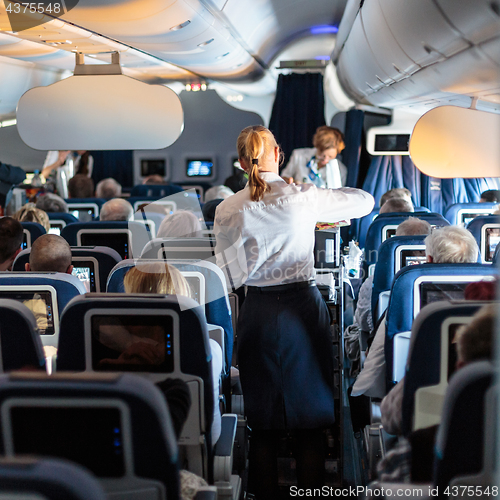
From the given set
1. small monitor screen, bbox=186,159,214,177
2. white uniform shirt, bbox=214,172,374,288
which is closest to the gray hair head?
white uniform shirt, bbox=214,172,374,288

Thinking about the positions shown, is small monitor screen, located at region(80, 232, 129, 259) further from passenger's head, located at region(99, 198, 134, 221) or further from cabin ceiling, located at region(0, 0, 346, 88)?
cabin ceiling, located at region(0, 0, 346, 88)

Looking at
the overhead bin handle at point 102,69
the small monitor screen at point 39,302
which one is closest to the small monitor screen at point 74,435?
the small monitor screen at point 39,302

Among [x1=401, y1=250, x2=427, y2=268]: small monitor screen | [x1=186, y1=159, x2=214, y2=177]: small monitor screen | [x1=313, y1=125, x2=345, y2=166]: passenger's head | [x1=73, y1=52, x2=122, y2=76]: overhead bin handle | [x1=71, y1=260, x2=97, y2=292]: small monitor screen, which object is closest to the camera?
[x1=73, y1=52, x2=122, y2=76]: overhead bin handle

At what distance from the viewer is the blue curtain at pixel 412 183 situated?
344 inches

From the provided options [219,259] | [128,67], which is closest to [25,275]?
[219,259]

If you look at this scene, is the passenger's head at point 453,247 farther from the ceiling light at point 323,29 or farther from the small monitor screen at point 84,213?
the ceiling light at point 323,29

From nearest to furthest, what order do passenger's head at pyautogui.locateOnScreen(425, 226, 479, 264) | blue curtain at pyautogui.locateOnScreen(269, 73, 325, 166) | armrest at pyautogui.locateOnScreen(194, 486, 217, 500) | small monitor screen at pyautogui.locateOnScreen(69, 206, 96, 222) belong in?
armrest at pyautogui.locateOnScreen(194, 486, 217, 500) < passenger's head at pyautogui.locateOnScreen(425, 226, 479, 264) < small monitor screen at pyautogui.locateOnScreen(69, 206, 96, 222) < blue curtain at pyautogui.locateOnScreen(269, 73, 325, 166)

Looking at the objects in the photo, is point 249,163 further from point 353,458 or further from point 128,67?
point 128,67

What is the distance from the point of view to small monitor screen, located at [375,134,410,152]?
8.53 meters

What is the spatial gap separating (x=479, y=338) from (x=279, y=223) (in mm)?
1125

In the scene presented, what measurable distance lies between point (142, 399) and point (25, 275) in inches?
52.9

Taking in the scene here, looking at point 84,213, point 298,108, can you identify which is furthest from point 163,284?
point 298,108

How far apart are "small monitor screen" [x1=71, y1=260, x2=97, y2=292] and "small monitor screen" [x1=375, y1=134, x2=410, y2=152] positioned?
20.5 ft

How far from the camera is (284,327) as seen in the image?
96.5 inches
